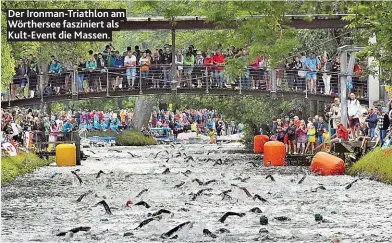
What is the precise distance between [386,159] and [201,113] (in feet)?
171

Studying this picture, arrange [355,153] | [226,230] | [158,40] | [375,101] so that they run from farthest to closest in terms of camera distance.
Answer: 1. [158,40]
2. [375,101]
3. [355,153]
4. [226,230]

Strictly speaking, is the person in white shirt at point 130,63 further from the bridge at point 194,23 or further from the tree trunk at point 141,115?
the tree trunk at point 141,115

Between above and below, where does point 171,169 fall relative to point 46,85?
below

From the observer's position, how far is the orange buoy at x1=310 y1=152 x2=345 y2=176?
37.2 m

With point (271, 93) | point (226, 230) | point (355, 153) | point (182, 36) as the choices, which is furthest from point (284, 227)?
point (182, 36)

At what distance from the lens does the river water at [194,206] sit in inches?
844

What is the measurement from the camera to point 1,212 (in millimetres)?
25953

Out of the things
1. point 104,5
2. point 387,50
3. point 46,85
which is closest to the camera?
point 387,50

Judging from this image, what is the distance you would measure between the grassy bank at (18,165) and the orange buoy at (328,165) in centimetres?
965

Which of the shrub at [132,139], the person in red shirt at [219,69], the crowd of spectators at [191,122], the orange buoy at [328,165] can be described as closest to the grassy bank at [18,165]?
the person in red shirt at [219,69]

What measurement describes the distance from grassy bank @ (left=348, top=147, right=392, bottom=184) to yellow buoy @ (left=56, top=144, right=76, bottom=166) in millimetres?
12551

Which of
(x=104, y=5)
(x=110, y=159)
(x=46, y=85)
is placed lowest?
(x=110, y=159)

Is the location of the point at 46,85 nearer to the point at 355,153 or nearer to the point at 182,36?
the point at 355,153

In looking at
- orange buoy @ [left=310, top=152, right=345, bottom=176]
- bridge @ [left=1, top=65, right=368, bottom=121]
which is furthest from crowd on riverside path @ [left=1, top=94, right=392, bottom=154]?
bridge @ [left=1, top=65, right=368, bottom=121]
